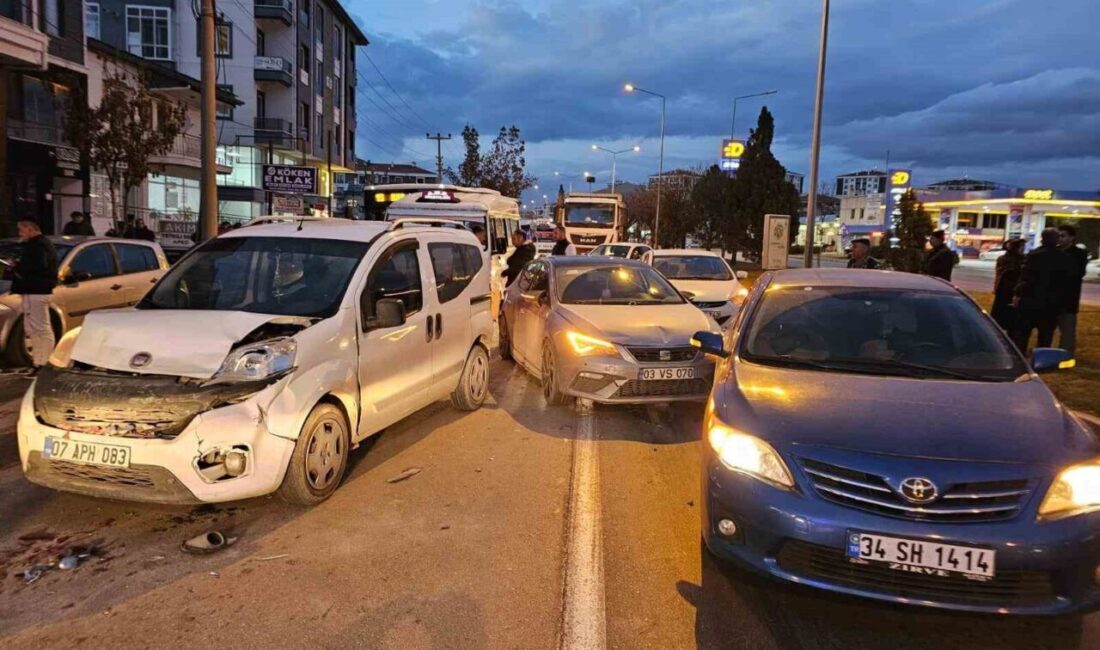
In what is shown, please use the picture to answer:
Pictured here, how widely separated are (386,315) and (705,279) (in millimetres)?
9012

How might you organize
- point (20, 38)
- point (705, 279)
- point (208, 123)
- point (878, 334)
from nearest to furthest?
point (878, 334) → point (208, 123) → point (705, 279) → point (20, 38)

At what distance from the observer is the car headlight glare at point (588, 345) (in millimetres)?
6766

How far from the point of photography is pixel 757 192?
132 ft

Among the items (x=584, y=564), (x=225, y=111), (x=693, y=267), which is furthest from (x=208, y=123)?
(x=225, y=111)

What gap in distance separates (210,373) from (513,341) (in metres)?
5.45

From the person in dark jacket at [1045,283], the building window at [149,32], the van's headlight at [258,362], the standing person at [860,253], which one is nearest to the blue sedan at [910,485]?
the van's headlight at [258,362]

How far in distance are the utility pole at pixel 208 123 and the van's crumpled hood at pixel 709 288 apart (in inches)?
310

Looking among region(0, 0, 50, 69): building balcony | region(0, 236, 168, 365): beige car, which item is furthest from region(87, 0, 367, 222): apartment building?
region(0, 236, 168, 365): beige car

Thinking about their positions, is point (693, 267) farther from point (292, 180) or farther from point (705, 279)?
point (292, 180)

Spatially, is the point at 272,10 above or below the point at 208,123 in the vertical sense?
above

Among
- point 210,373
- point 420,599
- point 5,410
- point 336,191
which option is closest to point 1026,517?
point 420,599

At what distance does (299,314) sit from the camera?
4934mm

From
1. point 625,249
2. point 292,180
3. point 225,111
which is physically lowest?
point 625,249

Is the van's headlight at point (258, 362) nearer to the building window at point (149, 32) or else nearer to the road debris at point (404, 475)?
the road debris at point (404, 475)
